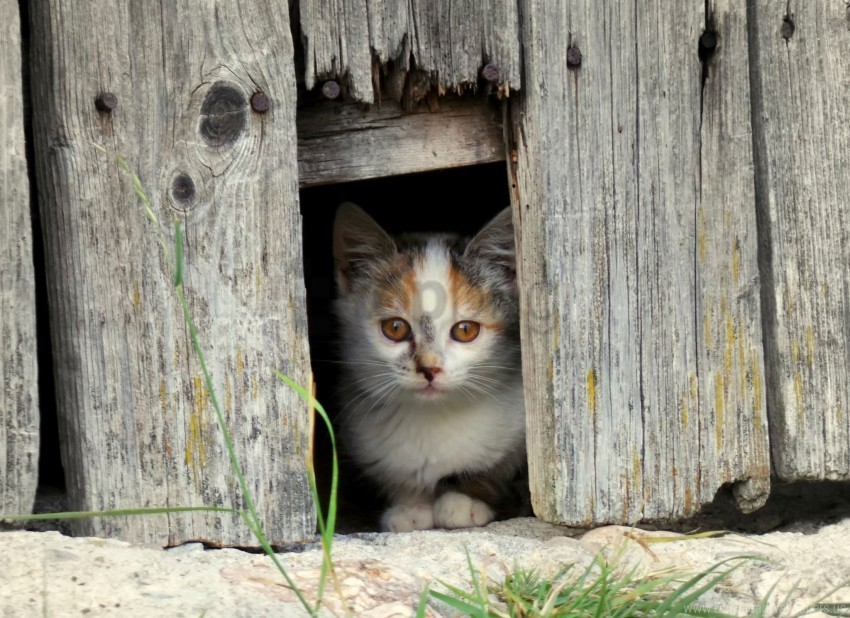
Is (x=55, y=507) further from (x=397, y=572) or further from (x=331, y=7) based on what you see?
(x=331, y=7)

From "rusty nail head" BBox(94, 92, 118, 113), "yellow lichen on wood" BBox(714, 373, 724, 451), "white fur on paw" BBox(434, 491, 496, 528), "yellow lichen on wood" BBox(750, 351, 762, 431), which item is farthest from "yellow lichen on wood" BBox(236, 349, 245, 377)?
"yellow lichen on wood" BBox(750, 351, 762, 431)

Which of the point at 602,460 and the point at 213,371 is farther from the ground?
the point at 213,371

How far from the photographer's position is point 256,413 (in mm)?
2627

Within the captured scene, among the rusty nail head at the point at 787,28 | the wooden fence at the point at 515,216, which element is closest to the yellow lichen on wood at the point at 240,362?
the wooden fence at the point at 515,216

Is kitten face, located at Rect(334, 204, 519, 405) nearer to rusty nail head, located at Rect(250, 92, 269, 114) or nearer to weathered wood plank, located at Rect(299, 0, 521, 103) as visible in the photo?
→ weathered wood plank, located at Rect(299, 0, 521, 103)

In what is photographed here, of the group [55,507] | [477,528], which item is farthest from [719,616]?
[55,507]

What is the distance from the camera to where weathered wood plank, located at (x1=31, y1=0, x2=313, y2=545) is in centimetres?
249

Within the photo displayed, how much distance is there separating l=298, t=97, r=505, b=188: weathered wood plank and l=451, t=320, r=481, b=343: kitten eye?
0.73 metres

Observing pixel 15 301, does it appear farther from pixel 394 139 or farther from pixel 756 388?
pixel 756 388

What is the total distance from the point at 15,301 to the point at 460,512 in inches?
62.5

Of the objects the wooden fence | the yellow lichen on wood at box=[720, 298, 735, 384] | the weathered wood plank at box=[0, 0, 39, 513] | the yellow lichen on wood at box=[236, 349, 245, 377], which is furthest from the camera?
the yellow lichen on wood at box=[720, 298, 735, 384]

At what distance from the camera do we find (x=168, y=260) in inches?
98.3

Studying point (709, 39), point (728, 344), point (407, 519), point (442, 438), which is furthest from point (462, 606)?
point (709, 39)

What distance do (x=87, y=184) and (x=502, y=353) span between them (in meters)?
1.63
